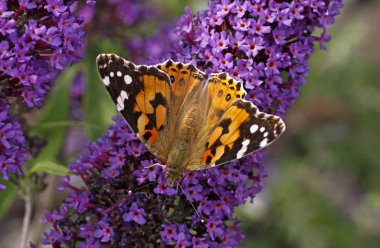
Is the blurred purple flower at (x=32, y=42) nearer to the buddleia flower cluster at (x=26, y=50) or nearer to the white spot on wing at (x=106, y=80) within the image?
the buddleia flower cluster at (x=26, y=50)

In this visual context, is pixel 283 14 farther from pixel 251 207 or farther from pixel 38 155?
pixel 251 207

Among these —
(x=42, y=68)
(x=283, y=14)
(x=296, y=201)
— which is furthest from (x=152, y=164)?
(x=296, y=201)

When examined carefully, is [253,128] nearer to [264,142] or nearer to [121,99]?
[264,142]

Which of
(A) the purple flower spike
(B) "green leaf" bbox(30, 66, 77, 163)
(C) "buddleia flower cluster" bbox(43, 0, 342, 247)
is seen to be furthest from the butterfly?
(B) "green leaf" bbox(30, 66, 77, 163)

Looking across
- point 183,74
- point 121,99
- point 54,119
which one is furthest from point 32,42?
point 54,119

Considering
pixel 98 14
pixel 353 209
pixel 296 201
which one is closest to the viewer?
pixel 98 14

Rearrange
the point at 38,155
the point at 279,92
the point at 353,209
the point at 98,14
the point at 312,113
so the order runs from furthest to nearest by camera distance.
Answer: the point at 312,113
the point at 353,209
the point at 98,14
the point at 38,155
the point at 279,92
